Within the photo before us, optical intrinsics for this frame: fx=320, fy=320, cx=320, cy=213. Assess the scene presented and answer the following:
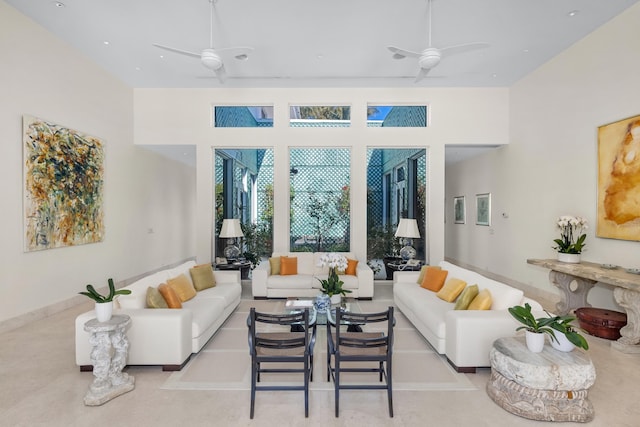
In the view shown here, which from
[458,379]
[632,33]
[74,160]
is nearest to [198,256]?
[74,160]

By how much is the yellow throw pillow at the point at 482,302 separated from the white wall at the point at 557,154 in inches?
93.1

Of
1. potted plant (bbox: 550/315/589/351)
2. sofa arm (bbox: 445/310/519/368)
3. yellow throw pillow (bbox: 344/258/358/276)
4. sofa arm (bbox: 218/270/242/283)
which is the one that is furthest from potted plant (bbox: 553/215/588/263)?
sofa arm (bbox: 218/270/242/283)

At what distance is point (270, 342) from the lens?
2424 millimetres

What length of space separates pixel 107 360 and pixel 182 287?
60.7 inches

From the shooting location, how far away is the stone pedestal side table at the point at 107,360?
8.54 ft

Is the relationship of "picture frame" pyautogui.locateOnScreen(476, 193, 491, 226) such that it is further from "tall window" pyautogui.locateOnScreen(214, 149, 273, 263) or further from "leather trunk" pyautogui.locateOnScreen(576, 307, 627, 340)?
"tall window" pyautogui.locateOnScreen(214, 149, 273, 263)

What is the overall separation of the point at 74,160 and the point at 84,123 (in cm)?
72

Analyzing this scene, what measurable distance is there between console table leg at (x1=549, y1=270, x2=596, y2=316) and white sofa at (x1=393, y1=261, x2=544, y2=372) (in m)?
1.75

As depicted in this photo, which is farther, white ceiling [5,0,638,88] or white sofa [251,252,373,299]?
white sofa [251,252,373,299]

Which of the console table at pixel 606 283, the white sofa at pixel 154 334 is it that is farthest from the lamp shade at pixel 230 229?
the console table at pixel 606 283

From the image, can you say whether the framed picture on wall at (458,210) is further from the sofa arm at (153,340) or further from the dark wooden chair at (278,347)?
the sofa arm at (153,340)

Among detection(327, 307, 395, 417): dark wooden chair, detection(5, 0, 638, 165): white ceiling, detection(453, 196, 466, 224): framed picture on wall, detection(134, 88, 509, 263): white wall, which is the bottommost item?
detection(327, 307, 395, 417): dark wooden chair

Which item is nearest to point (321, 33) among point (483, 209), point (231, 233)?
point (231, 233)

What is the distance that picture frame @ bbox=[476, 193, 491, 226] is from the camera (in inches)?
300
